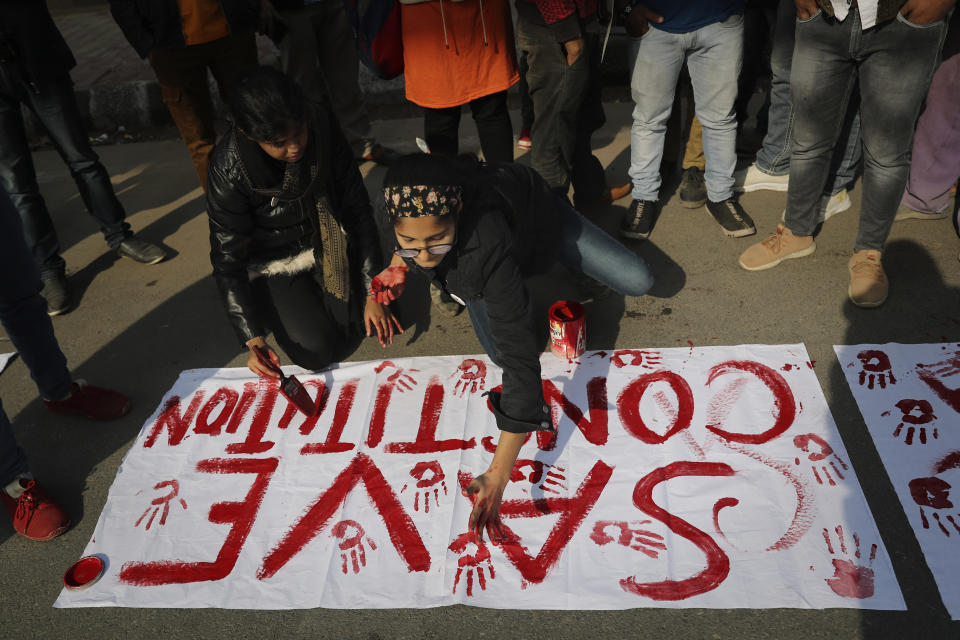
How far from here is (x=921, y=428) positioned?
2.35 meters

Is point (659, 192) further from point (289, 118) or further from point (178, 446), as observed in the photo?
point (178, 446)

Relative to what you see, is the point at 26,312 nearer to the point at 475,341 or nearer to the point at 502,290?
the point at 475,341

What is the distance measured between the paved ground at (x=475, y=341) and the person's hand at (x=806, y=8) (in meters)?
1.06

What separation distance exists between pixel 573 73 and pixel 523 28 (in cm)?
30

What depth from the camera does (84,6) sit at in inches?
293

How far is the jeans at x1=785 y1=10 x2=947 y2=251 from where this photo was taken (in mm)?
2504

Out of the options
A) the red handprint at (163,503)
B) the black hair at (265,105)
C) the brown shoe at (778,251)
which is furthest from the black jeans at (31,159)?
the brown shoe at (778,251)

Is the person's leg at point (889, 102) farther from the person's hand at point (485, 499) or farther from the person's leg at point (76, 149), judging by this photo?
the person's leg at point (76, 149)

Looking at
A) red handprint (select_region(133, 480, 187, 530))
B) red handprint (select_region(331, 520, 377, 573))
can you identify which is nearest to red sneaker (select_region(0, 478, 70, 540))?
Answer: red handprint (select_region(133, 480, 187, 530))

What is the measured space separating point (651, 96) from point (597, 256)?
3.24 feet

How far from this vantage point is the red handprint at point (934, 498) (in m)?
2.06

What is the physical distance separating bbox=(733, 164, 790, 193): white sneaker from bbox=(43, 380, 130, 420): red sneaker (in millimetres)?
3114

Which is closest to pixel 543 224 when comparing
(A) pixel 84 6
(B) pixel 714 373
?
(B) pixel 714 373

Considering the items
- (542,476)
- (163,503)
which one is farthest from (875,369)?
(163,503)
